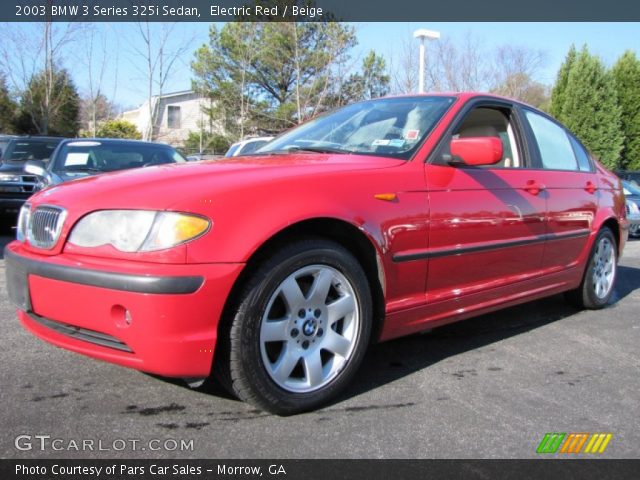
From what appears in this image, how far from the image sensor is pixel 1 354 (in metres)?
3.17

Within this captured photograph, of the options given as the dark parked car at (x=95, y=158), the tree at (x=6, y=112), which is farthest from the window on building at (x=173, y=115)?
the dark parked car at (x=95, y=158)

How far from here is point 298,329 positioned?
2549 millimetres

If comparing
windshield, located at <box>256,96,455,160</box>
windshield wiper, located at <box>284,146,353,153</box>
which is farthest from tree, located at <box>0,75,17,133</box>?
windshield wiper, located at <box>284,146,353,153</box>

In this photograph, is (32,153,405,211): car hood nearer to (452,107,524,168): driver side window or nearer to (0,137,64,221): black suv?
(452,107,524,168): driver side window

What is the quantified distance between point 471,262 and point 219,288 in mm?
1613

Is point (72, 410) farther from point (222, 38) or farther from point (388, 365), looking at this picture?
point (222, 38)

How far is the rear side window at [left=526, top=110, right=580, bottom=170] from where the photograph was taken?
13.5 feet

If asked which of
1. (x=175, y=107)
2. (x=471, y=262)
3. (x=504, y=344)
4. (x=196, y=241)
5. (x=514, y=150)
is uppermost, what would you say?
(x=175, y=107)

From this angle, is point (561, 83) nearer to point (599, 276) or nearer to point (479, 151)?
point (599, 276)

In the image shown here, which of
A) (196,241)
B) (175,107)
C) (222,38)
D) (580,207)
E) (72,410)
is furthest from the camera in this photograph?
(175,107)

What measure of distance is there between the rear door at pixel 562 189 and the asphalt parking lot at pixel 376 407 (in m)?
0.74

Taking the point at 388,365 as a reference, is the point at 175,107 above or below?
above
